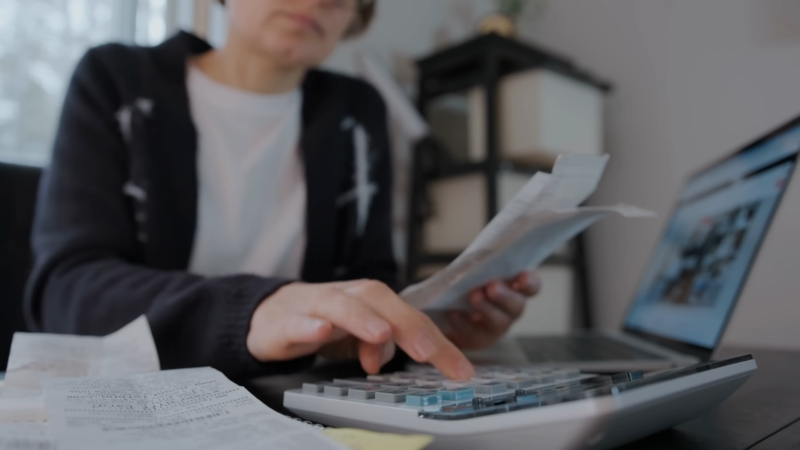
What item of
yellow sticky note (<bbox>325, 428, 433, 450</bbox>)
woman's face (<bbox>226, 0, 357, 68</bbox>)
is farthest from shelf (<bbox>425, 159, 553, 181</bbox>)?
yellow sticky note (<bbox>325, 428, 433, 450</bbox>)

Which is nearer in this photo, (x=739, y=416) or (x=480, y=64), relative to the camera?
(x=739, y=416)

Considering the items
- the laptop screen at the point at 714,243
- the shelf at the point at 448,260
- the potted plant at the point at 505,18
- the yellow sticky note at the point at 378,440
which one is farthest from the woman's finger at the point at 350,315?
the potted plant at the point at 505,18

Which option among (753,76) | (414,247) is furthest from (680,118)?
(414,247)

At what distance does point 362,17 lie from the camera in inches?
36.4

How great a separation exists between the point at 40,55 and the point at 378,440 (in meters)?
1.14

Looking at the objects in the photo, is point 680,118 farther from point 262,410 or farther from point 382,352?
point 262,410

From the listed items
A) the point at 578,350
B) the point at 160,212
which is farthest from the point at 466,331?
the point at 160,212

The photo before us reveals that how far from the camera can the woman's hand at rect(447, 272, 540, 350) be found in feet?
1.76

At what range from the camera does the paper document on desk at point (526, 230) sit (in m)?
0.34

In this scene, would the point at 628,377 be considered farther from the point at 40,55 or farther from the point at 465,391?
the point at 40,55

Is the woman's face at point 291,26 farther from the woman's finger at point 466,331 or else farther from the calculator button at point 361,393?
the calculator button at point 361,393

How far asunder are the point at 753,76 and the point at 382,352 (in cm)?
103

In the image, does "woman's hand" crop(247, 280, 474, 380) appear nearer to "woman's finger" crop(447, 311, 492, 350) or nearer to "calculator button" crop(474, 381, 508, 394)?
"calculator button" crop(474, 381, 508, 394)

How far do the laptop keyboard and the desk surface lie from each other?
15cm
